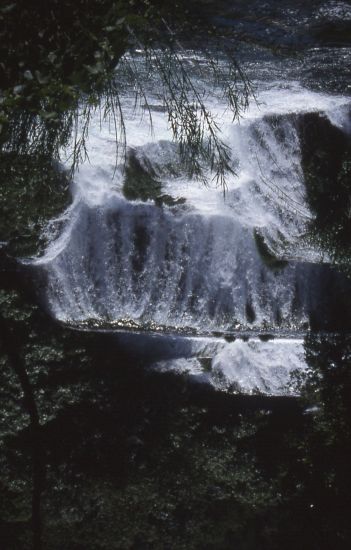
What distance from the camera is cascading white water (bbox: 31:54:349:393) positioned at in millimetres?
5719

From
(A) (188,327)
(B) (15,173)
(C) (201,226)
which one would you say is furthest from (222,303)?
(B) (15,173)

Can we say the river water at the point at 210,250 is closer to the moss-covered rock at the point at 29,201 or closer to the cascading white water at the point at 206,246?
the cascading white water at the point at 206,246

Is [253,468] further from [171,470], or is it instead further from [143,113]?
[143,113]

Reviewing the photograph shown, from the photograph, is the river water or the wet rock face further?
the wet rock face

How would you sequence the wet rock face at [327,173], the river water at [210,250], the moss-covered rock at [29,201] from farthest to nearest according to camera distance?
the wet rock face at [327,173], the river water at [210,250], the moss-covered rock at [29,201]

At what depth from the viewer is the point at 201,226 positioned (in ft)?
19.4

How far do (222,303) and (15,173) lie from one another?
123 inches

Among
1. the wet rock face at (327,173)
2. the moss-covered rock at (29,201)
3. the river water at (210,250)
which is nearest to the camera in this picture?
the moss-covered rock at (29,201)

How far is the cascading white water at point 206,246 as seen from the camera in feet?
18.8

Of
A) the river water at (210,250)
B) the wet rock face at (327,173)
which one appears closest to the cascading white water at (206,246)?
the river water at (210,250)

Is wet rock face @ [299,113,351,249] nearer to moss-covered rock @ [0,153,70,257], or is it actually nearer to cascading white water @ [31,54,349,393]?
cascading white water @ [31,54,349,393]

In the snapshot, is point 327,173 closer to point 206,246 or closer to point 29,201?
point 206,246

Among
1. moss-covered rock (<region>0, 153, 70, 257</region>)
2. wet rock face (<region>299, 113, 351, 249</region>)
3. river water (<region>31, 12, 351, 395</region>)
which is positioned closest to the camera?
moss-covered rock (<region>0, 153, 70, 257</region>)

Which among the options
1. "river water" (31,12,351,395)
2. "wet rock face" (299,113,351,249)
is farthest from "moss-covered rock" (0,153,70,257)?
"wet rock face" (299,113,351,249)
